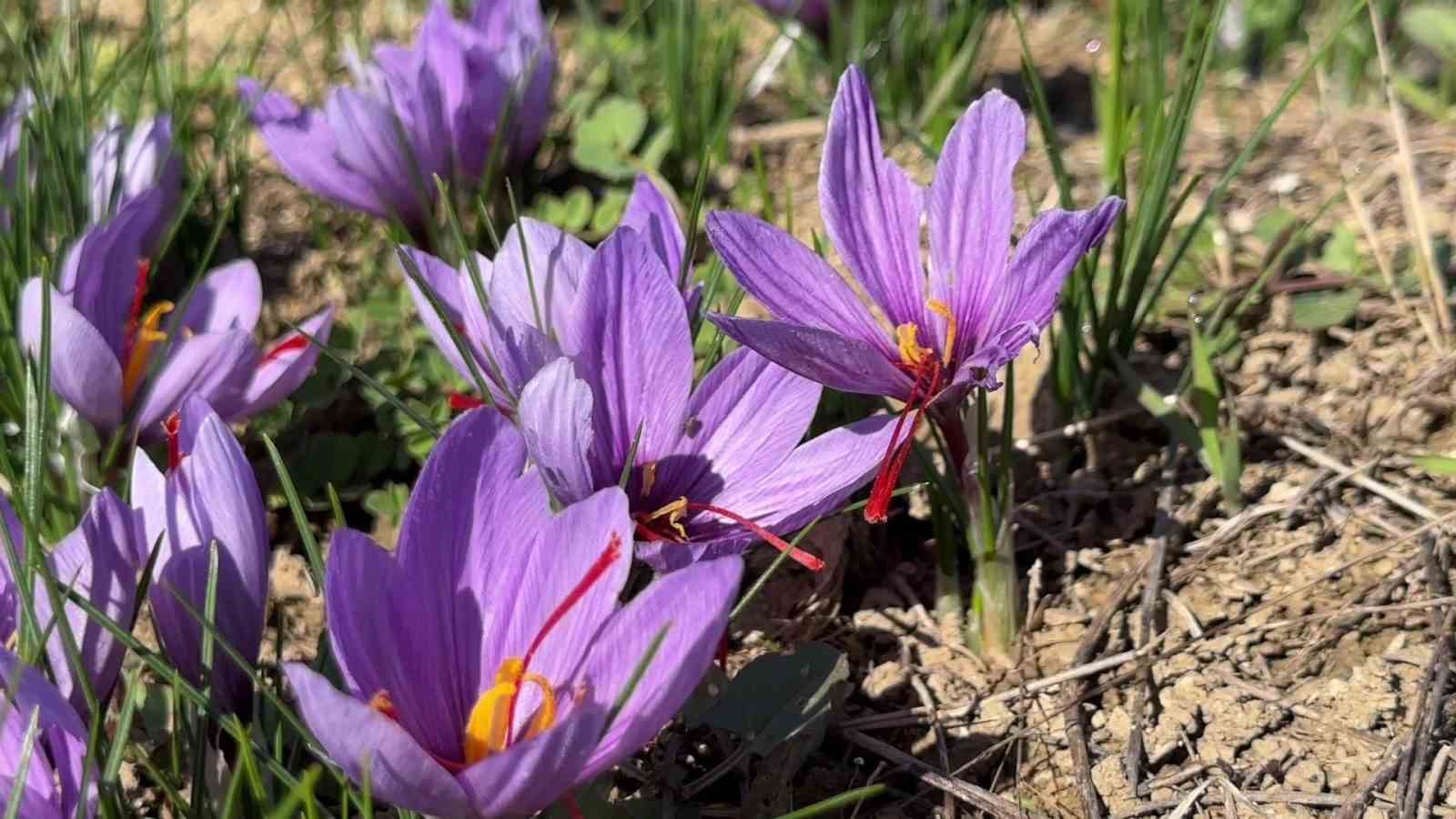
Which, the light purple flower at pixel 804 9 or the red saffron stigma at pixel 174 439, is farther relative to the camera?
the light purple flower at pixel 804 9

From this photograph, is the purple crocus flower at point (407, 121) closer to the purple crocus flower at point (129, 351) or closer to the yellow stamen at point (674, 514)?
the purple crocus flower at point (129, 351)

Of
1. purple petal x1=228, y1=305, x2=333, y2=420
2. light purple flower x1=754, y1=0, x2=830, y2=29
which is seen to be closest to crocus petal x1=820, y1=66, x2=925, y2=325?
A: purple petal x1=228, y1=305, x2=333, y2=420

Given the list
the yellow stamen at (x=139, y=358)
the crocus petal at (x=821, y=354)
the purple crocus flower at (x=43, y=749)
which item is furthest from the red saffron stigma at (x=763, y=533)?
the yellow stamen at (x=139, y=358)

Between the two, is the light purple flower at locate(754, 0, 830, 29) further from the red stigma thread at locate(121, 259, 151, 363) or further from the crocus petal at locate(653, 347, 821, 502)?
the crocus petal at locate(653, 347, 821, 502)

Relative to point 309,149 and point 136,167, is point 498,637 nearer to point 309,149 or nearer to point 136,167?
point 309,149

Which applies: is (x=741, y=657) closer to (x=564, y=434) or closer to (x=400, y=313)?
(x=564, y=434)

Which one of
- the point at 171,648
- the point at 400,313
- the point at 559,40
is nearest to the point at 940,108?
the point at 400,313
